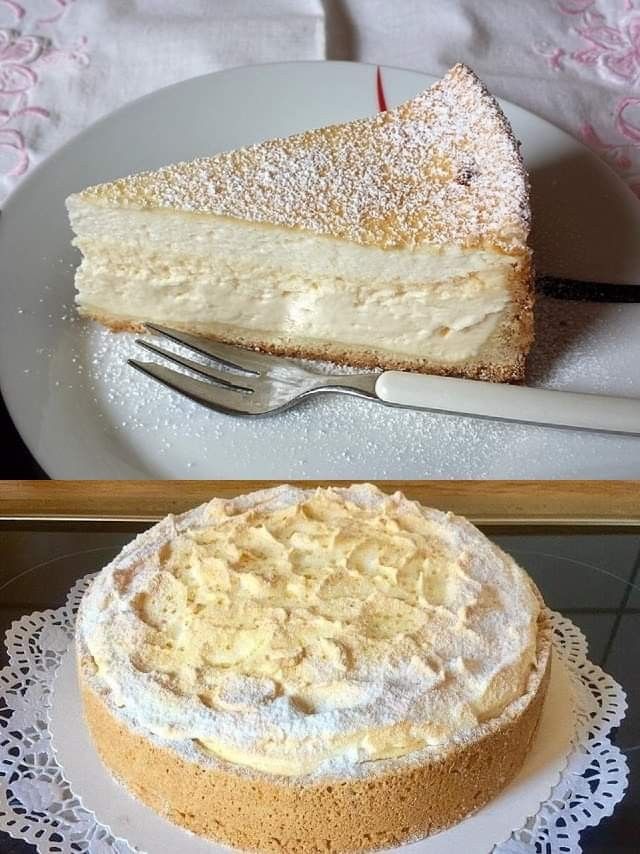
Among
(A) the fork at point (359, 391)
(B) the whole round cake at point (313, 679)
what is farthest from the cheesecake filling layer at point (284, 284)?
(B) the whole round cake at point (313, 679)

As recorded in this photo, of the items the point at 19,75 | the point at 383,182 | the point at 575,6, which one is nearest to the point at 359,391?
the point at 383,182

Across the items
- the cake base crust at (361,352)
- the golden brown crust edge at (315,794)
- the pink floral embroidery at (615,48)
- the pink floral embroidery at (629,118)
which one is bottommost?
the cake base crust at (361,352)

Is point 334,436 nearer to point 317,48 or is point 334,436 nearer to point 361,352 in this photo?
point 361,352

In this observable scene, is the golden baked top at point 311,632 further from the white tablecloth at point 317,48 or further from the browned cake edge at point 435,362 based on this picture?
the white tablecloth at point 317,48

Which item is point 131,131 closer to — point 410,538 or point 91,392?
point 91,392

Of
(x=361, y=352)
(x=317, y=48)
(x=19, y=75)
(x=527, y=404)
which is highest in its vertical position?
(x=317, y=48)

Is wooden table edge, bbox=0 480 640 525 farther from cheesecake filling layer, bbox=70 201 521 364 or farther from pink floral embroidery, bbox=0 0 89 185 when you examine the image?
pink floral embroidery, bbox=0 0 89 185
